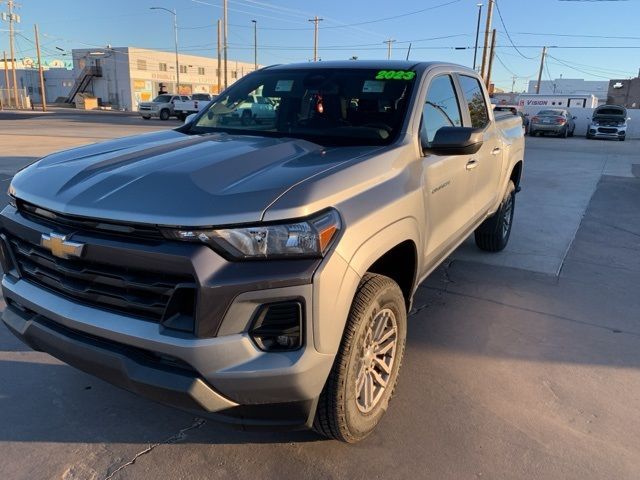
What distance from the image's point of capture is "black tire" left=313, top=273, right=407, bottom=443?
2.32m

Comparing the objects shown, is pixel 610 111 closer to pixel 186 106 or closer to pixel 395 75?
pixel 186 106

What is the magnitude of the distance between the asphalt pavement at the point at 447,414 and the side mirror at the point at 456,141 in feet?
4.54

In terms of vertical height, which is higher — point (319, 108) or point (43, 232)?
point (319, 108)

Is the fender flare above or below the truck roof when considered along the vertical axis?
below

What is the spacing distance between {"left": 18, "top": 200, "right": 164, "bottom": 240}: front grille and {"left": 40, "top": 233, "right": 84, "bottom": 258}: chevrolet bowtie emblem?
0.20ft

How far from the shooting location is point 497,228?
Result: 5.67 m

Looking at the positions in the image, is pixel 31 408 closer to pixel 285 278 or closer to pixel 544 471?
pixel 285 278

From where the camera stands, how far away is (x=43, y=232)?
92.8 inches

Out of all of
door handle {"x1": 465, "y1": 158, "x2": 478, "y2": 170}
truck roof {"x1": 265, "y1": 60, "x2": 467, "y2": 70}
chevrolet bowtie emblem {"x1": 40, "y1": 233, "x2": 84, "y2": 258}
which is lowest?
chevrolet bowtie emblem {"x1": 40, "y1": 233, "x2": 84, "y2": 258}

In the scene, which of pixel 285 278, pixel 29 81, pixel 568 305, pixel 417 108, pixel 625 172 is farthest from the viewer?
pixel 29 81

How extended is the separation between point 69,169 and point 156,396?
1207mm

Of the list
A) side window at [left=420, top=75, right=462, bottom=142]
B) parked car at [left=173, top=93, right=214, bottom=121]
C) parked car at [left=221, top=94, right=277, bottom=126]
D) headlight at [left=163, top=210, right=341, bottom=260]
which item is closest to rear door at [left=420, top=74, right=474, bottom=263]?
side window at [left=420, top=75, right=462, bottom=142]

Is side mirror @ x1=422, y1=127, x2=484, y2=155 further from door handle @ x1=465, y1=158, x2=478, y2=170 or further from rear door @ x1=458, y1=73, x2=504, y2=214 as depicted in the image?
rear door @ x1=458, y1=73, x2=504, y2=214

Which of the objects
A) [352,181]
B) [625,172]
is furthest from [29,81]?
[352,181]
